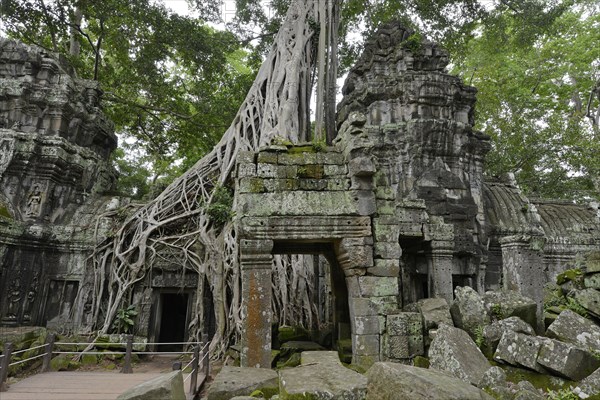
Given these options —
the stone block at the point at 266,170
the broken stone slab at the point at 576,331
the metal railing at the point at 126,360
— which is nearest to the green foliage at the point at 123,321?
the metal railing at the point at 126,360

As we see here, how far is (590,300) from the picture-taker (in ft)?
12.4

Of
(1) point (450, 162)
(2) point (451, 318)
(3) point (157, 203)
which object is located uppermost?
(1) point (450, 162)

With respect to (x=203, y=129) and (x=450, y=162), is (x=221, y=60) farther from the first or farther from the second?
(x=450, y=162)

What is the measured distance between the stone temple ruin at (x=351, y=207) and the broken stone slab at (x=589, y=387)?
1572 millimetres

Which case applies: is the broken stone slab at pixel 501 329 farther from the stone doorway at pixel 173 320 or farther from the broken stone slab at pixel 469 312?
the stone doorway at pixel 173 320

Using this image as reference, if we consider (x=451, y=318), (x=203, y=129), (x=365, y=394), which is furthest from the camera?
(x=203, y=129)

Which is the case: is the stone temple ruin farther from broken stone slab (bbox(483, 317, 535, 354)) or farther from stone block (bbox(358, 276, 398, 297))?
broken stone slab (bbox(483, 317, 535, 354))

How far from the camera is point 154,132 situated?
15.0 metres

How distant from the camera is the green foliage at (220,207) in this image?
25.6 ft

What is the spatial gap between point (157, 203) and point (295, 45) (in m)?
4.91

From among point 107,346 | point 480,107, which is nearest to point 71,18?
point 107,346

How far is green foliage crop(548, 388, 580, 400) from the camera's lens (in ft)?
8.96

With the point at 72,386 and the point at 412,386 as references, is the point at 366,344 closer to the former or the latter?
the point at 412,386

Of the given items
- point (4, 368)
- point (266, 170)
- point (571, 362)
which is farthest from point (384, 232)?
point (4, 368)
